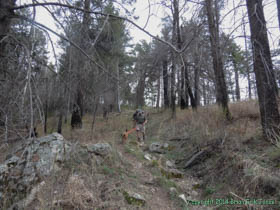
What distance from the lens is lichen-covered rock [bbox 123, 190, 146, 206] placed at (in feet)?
7.61

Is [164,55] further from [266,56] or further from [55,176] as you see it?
[55,176]

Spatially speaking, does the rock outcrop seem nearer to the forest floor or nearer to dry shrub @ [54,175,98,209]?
the forest floor

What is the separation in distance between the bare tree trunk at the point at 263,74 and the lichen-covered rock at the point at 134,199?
10.7ft

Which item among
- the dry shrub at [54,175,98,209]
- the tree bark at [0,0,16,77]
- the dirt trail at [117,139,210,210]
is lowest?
the dirt trail at [117,139,210,210]

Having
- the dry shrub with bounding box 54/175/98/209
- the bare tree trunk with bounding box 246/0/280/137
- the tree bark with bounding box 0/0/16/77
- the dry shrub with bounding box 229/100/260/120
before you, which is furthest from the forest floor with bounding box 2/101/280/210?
the tree bark with bounding box 0/0/16/77

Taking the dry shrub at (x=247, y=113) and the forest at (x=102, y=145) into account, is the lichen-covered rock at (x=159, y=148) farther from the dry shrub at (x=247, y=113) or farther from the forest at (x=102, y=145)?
the dry shrub at (x=247, y=113)

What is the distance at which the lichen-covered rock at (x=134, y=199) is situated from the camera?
232 centimetres

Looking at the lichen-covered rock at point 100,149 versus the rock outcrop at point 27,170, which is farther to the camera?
the lichen-covered rock at point 100,149

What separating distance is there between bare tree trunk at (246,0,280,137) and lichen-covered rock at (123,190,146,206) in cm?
326

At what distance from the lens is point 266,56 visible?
11.8 feet

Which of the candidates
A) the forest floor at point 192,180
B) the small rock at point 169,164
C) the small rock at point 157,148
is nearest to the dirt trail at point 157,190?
the forest floor at point 192,180

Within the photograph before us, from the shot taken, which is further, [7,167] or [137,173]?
[137,173]

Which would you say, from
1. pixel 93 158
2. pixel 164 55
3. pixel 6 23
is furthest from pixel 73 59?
pixel 164 55

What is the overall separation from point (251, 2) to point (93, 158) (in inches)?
212
